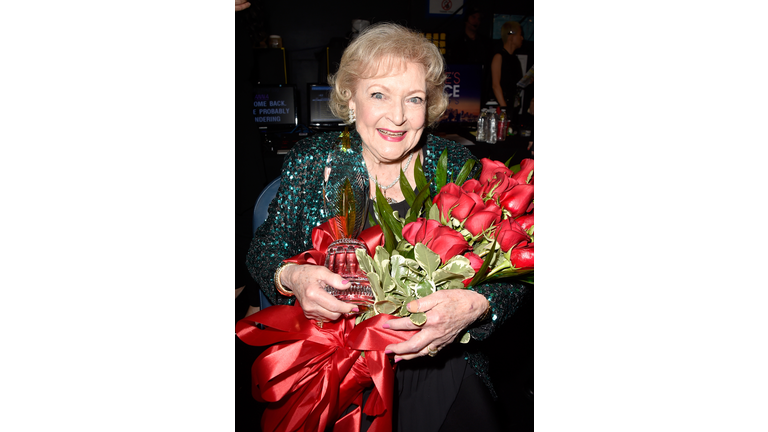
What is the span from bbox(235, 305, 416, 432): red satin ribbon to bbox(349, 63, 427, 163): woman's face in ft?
1.85

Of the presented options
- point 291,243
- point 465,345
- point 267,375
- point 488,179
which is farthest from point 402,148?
point 267,375

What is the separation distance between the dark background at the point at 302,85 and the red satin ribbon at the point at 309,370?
100 cm

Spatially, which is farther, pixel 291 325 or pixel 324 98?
pixel 324 98

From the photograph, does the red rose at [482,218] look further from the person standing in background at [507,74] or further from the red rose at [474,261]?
the person standing in background at [507,74]

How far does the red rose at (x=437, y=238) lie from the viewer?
815 mm

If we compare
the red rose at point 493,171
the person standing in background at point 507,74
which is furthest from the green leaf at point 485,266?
the person standing in background at point 507,74

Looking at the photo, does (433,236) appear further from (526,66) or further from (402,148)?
(526,66)

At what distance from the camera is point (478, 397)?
1.14 meters

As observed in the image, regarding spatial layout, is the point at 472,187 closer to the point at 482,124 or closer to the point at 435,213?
the point at 435,213

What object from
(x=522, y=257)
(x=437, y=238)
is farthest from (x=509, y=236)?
(x=437, y=238)

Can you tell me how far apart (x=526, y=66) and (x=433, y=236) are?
213 inches

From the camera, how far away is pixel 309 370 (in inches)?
37.5

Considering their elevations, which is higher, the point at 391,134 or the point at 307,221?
the point at 391,134

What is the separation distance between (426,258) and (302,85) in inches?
184
